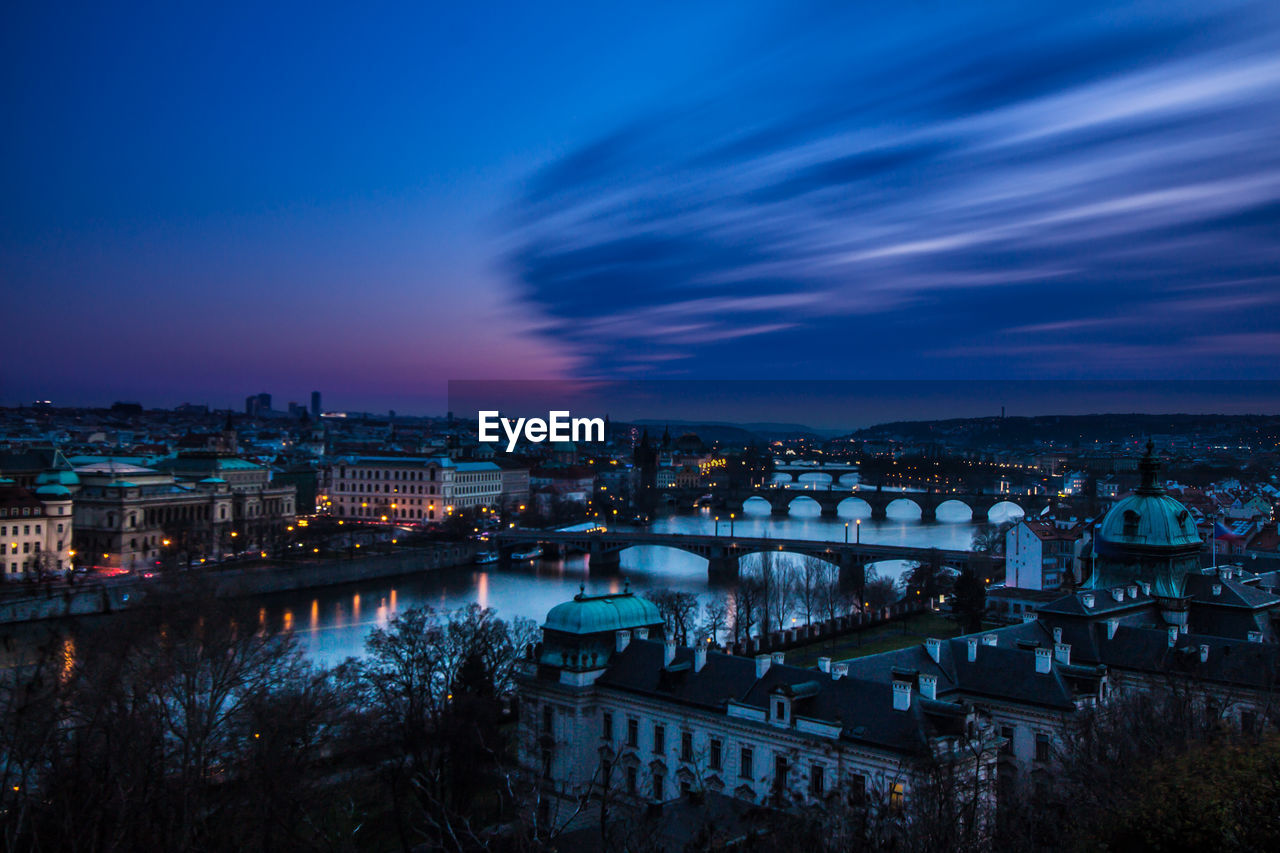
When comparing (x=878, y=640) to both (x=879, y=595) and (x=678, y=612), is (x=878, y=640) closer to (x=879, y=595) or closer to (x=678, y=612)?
(x=678, y=612)

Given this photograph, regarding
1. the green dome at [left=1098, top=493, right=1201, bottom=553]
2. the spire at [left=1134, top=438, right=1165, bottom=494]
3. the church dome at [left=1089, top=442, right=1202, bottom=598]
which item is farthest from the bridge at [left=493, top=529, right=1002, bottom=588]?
the green dome at [left=1098, top=493, right=1201, bottom=553]

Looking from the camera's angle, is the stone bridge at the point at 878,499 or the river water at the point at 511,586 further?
the stone bridge at the point at 878,499

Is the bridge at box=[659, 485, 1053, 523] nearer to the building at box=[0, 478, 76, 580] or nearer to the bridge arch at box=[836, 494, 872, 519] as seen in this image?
the bridge arch at box=[836, 494, 872, 519]

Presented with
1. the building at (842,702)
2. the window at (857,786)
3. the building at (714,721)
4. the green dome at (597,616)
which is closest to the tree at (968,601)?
the building at (842,702)

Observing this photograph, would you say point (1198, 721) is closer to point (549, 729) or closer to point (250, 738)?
point (549, 729)

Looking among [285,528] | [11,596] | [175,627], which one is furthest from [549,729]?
[285,528]

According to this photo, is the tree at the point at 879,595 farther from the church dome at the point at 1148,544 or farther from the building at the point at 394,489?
the building at the point at 394,489

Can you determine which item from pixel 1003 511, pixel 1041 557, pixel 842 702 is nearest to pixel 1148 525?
pixel 842 702
